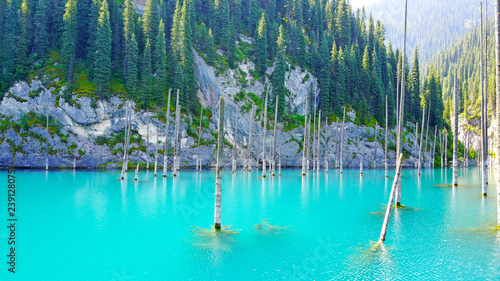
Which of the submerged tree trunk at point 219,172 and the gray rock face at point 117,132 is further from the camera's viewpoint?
the gray rock face at point 117,132

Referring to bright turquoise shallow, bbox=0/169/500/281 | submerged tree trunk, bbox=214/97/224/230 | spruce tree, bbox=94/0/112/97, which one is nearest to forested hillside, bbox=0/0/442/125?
spruce tree, bbox=94/0/112/97

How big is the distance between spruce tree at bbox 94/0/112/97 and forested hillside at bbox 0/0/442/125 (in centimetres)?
20

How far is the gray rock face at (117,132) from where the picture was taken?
191 feet

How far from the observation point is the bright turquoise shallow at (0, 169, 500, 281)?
11.5 meters

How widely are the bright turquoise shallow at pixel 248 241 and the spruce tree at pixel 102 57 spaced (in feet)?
149

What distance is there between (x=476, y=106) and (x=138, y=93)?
398ft

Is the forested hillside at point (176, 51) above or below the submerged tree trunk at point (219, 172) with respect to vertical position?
above

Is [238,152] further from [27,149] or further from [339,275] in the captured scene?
[339,275]

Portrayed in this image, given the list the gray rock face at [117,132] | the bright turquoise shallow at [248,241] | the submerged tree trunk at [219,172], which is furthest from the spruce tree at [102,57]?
the submerged tree trunk at [219,172]

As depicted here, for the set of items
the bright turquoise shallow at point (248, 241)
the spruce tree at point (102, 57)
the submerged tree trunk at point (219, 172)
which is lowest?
the bright turquoise shallow at point (248, 241)

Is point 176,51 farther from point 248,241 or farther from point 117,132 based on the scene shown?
point 248,241

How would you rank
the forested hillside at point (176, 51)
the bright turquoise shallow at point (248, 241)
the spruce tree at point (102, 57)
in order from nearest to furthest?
1. the bright turquoise shallow at point (248, 241)
2. the spruce tree at point (102, 57)
3. the forested hillside at point (176, 51)

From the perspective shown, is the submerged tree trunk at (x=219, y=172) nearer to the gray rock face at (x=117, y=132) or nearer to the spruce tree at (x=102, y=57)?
the gray rock face at (x=117, y=132)

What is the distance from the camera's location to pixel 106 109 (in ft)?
216
